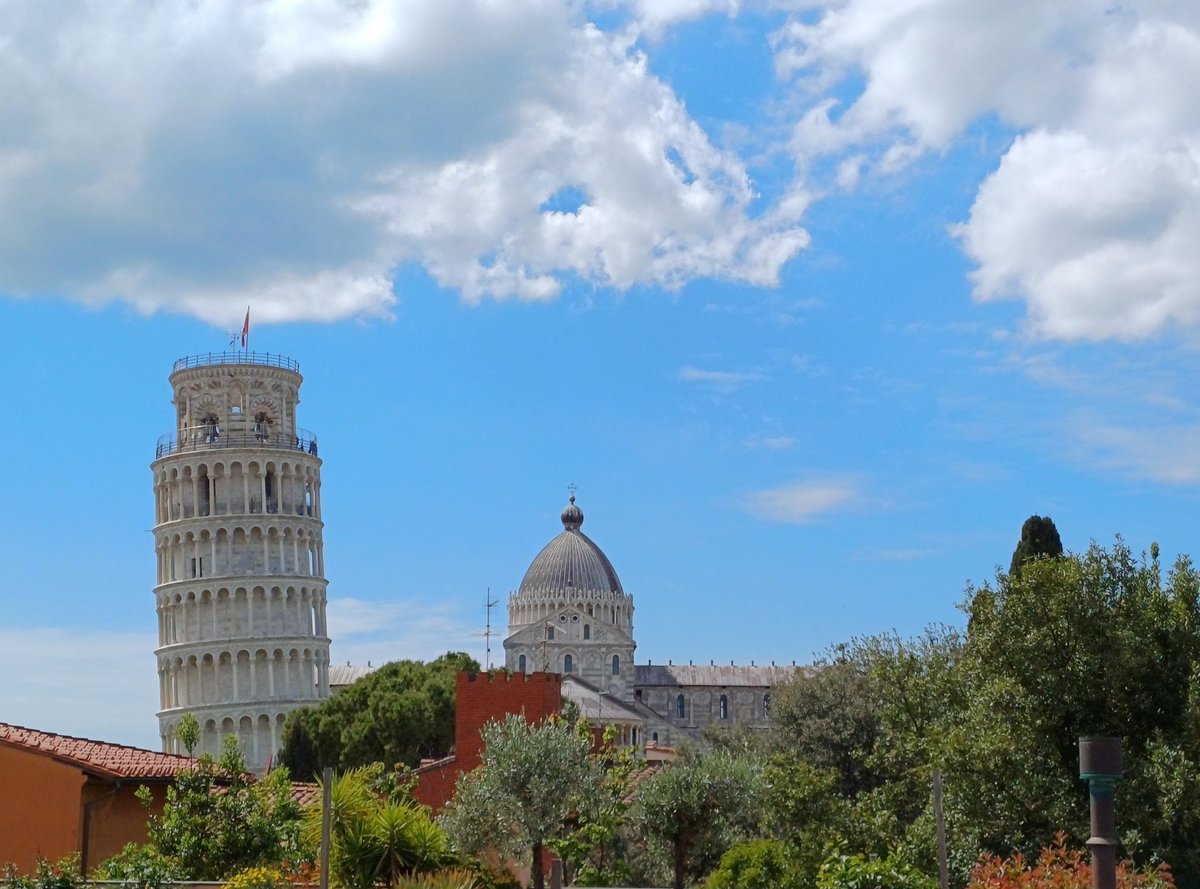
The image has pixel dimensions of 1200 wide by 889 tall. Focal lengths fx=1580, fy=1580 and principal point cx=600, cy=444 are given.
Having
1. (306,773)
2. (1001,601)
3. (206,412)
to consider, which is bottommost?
(306,773)

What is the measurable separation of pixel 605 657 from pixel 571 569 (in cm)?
964

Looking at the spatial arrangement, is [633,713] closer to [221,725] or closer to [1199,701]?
[221,725]

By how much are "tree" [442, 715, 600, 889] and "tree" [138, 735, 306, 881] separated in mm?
6390

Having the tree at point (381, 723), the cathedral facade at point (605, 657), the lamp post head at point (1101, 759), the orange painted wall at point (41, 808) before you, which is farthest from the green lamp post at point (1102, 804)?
the cathedral facade at point (605, 657)

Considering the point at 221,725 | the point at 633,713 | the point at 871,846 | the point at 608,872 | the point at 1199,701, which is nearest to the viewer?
the point at 1199,701

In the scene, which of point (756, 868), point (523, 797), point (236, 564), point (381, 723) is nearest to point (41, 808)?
point (523, 797)

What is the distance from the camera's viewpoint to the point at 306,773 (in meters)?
88.3

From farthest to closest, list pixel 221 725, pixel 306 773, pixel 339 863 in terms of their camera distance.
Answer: pixel 221 725
pixel 306 773
pixel 339 863

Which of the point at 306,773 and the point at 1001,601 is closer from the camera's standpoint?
the point at 1001,601

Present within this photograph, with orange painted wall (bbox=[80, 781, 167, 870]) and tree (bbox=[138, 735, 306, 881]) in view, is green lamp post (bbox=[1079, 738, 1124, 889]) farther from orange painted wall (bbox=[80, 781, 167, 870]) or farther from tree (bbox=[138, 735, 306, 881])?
orange painted wall (bbox=[80, 781, 167, 870])

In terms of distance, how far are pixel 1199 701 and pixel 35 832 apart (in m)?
20.7

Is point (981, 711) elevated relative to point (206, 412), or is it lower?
lower

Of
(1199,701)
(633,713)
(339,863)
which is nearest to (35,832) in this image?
(339,863)

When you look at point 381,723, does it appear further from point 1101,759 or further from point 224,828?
point 1101,759
